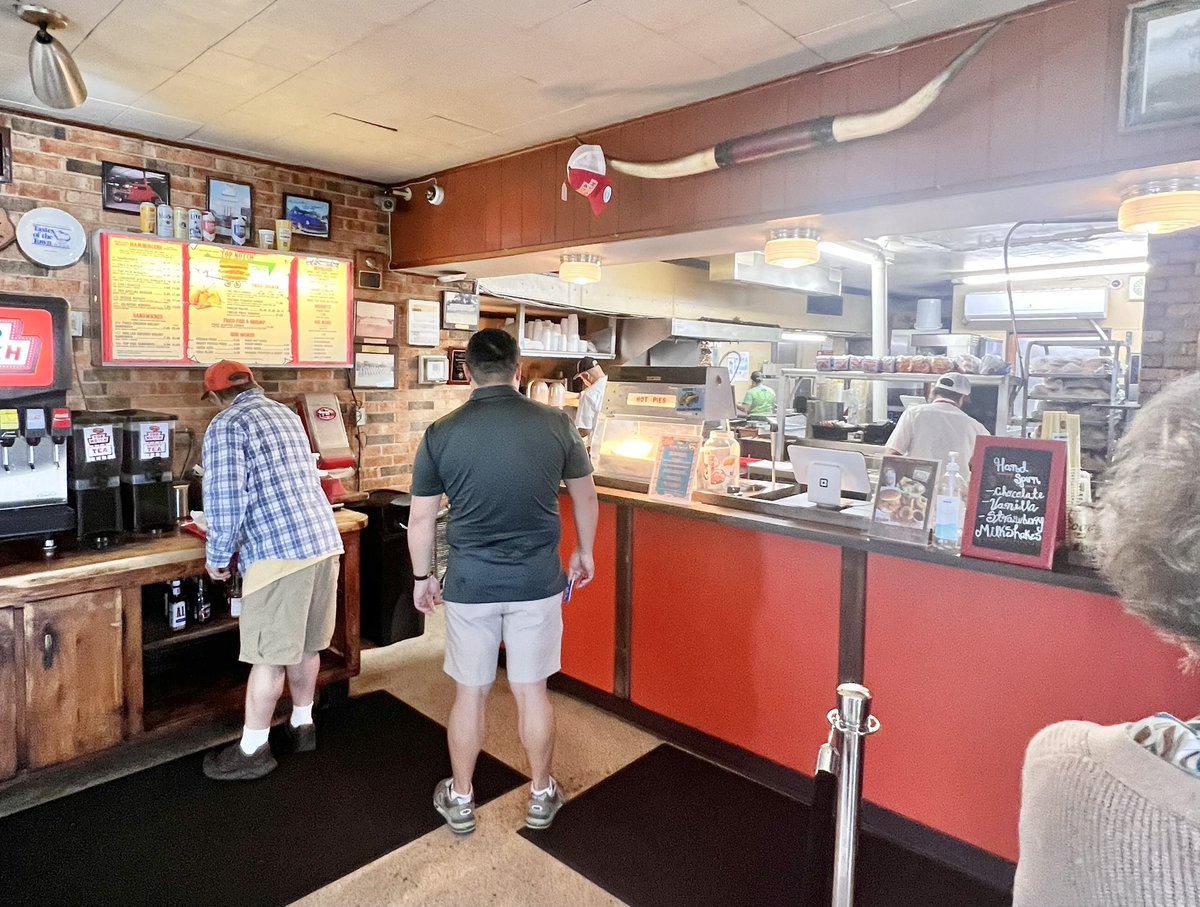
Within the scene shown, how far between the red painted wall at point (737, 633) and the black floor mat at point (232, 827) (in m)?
0.86

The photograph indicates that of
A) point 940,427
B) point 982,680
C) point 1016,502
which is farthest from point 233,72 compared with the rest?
point 940,427

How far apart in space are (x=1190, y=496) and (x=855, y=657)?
87.1 inches

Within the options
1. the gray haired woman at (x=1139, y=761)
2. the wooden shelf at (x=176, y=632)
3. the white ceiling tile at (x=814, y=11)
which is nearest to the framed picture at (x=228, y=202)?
the wooden shelf at (x=176, y=632)

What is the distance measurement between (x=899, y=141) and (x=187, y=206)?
11.4 ft

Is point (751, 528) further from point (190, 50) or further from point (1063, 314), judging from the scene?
point (1063, 314)

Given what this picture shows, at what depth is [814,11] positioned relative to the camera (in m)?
2.30

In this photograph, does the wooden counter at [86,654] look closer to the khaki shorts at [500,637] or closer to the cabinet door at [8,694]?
the cabinet door at [8,694]

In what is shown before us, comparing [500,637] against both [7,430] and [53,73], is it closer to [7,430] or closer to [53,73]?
[7,430]

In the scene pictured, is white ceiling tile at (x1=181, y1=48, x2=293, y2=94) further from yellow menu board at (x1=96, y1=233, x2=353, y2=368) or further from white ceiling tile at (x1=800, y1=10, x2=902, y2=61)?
white ceiling tile at (x1=800, y1=10, x2=902, y2=61)

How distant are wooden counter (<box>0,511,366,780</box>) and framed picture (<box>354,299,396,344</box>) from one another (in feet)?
5.81

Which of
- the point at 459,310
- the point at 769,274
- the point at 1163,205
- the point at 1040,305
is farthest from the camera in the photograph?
the point at 1040,305

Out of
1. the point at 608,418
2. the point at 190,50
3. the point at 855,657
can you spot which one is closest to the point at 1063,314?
the point at 608,418

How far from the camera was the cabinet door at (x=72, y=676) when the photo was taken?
8.92 feet

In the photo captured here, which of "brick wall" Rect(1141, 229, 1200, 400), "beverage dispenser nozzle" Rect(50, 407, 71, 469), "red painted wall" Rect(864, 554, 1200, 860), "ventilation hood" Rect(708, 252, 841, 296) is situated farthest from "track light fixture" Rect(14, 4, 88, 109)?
"ventilation hood" Rect(708, 252, 841, 296)
